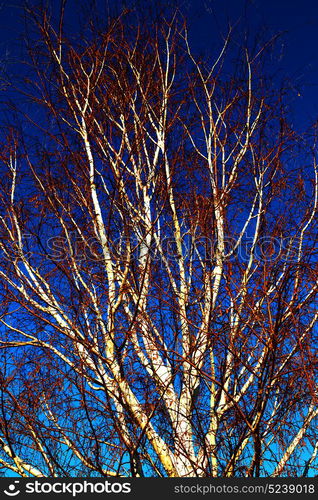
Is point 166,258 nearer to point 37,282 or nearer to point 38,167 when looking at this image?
point 37,282

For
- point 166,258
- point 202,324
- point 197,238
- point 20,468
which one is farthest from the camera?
point 197,238

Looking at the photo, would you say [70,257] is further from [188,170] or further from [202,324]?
[188,170]

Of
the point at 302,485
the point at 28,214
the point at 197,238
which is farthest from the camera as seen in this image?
the point at 28,214

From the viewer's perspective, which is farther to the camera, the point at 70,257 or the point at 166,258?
the point at 166,258

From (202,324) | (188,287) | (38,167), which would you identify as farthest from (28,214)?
(202,324)

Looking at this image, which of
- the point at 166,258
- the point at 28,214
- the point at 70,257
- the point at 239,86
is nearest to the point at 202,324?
the point at 166,258

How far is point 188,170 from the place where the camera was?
5.35m

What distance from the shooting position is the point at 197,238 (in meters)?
4.59

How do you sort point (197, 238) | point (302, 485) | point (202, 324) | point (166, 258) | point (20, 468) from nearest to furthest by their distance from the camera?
point (302, 485) → point (20, 468) → point (202, 324) → point (166, 258) → point (197, 238)

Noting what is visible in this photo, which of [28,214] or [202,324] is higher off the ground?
[28,214]

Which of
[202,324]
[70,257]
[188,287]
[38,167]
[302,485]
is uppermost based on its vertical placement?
[38,167]

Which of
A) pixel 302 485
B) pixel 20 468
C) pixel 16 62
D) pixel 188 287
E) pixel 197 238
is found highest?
pixel 16 62

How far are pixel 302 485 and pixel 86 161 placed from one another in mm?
3602

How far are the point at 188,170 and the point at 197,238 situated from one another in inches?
44.4
